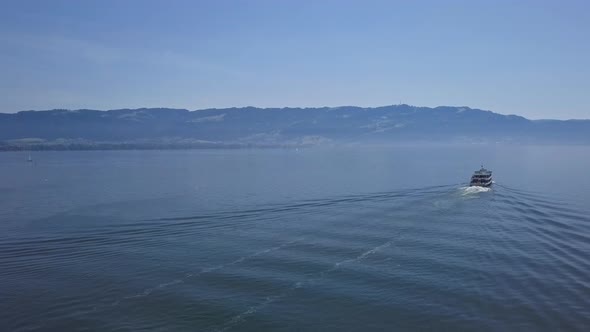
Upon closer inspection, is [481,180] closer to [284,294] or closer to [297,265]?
[297,265]

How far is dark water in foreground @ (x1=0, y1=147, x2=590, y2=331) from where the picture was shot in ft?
95.1

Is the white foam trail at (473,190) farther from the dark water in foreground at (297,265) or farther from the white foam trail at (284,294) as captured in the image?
the white foam trail at (284,294)

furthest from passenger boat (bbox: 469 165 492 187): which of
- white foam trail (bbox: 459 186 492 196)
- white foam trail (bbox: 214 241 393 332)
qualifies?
white foam trail (bbox: 214 241 393 332)

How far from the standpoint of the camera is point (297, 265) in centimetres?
3838

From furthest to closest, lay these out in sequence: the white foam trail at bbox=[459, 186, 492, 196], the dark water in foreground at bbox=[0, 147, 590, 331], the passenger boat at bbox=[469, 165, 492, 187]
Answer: the passenger boat at bbox=[469, 165, 492, 187] → the white foam trail at bbox=[459, 186, 492, 196] → the dark water in foreground at bbox=[0, 147, 590, 331]

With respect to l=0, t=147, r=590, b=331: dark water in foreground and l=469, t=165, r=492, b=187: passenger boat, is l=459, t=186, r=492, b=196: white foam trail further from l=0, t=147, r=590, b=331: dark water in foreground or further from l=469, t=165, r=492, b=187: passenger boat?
l=0, t=147, r=590, b=331: dark water in foreground

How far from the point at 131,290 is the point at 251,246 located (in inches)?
530

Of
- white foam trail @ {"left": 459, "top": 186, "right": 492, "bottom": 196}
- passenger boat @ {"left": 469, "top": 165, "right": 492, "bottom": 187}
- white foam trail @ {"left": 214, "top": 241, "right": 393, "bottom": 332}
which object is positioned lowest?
white foam trail @ {"left": 214, "top": 241, "right": 393, "bottom": 332}

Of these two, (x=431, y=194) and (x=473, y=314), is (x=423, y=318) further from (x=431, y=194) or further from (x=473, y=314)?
(x=431, y=194)

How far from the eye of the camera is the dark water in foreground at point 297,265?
2900cm

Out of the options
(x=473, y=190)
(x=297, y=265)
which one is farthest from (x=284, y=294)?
(x=473, y=190)

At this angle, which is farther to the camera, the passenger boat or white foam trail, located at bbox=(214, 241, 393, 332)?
the passenger boat

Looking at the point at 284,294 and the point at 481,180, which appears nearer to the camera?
the point at 284,294

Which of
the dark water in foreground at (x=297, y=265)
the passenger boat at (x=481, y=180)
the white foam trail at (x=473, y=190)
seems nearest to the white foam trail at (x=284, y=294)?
the dark water in foreground at (x=297, y=265)
